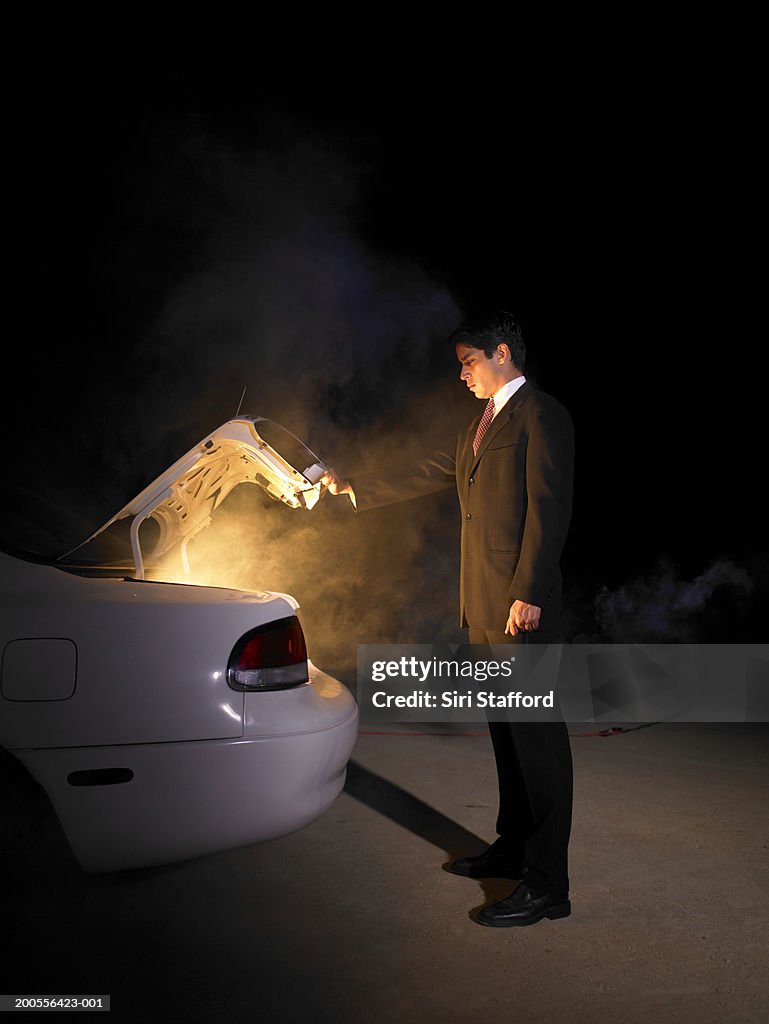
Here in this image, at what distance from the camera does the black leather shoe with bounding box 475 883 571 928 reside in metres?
2.41

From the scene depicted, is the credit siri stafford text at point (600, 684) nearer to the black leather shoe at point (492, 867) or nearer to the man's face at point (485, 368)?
the black leather shoe at point (492, 867)

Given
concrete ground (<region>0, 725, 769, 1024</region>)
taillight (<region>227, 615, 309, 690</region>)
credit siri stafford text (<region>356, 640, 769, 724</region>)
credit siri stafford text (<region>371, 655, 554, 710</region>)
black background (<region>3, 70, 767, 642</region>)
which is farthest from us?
black background (<region>3, 70, 767, 642</region>)

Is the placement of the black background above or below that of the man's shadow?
above

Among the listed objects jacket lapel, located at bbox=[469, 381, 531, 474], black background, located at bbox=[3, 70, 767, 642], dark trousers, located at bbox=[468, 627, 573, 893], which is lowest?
dark trousers, located at bbox=[468, 627, 573, 893]

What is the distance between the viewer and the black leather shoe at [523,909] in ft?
7.89

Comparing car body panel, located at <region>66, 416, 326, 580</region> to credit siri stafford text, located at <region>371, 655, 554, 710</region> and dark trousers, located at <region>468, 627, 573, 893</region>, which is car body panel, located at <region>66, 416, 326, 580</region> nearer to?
dark trousers, located at <region>468, 627, 573, 893</region>

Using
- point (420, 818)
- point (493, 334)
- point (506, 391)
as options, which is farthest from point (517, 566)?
point (420, 818)

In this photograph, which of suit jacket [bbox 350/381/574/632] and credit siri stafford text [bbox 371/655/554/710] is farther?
credit siri stafford text [bbox 371/655/554/710]

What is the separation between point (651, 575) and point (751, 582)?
109 centimetres

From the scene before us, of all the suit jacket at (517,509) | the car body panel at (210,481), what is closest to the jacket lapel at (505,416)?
the suit jacket at (517,509)

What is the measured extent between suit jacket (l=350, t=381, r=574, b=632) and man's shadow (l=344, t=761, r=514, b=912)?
86 centimetres

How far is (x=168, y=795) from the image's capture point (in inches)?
80.7

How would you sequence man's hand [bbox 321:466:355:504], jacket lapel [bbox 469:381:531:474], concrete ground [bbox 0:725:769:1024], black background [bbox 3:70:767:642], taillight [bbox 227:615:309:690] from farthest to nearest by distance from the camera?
black background [bbox 3:70:767:642], man's hand [bbox 321:466:355:504], jacket lapel [bbox 469:381:531:474], taillight [bbox 227:615:309:690], concrete ground [bbox 0:725:769:1024]

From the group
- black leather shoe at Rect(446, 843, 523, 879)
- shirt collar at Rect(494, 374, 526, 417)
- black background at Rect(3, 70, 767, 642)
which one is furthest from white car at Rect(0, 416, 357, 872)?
black background at Rect(3, 70, 767, 642)
